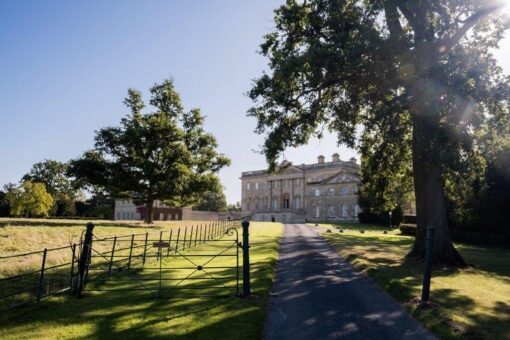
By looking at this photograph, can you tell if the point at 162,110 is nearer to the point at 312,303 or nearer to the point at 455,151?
the point at 455,151

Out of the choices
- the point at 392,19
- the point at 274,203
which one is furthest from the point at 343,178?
the point at 392,19

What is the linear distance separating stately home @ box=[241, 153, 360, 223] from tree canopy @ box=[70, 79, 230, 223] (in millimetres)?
35887

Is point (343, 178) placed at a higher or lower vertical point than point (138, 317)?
higher

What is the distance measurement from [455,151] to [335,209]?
75569mm

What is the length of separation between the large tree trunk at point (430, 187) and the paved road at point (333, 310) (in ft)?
19.4

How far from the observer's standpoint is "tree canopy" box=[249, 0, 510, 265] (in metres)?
16.2

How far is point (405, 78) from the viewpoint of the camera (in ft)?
59.4

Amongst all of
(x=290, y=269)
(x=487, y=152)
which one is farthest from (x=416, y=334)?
(x=487, y=152)

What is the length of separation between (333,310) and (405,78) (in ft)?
41.0

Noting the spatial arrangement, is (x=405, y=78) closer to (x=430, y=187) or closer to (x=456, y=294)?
(x=430, y=187)

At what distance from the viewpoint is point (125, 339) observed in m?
7.35

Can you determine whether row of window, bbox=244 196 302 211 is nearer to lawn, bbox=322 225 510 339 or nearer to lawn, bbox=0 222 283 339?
lawn, bbox=322 225 510 339

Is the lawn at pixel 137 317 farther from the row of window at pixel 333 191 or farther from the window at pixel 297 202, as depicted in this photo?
the window at pixel 297 202

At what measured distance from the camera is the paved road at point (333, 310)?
7.95 metres
